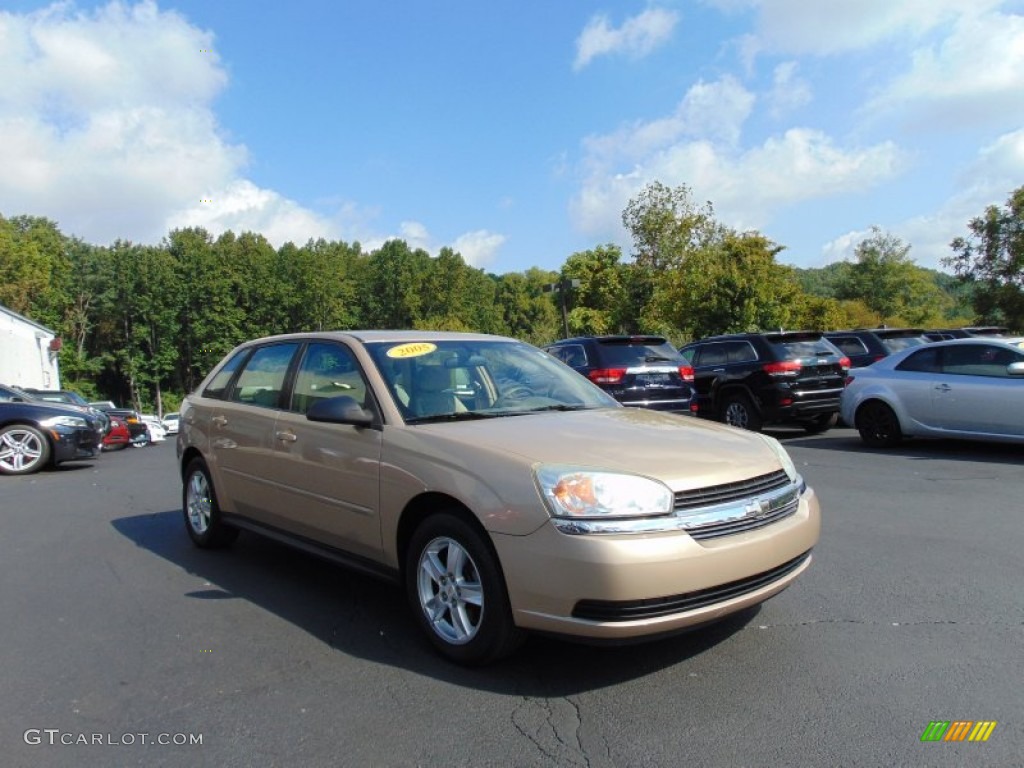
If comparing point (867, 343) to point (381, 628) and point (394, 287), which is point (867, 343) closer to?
point (381, 628)

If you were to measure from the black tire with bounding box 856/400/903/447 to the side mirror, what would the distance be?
28.8 feet

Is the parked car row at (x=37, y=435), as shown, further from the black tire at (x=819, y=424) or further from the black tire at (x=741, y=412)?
the black tire at (x=819, y=424)

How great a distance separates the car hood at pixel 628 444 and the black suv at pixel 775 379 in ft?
27.4

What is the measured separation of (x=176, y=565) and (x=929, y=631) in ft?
16.3

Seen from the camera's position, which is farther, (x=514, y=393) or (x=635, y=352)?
(x=635, y=352)

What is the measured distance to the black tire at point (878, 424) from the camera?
1059cm

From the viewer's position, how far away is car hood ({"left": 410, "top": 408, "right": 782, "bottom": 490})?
340 centimetres

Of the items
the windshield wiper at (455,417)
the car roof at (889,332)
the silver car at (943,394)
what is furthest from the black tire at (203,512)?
the car roof at (889,332)

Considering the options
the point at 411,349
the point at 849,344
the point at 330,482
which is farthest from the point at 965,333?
the point at 330,482

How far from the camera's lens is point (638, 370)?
448 inches

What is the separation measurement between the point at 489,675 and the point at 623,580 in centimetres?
90

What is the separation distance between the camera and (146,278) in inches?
2653

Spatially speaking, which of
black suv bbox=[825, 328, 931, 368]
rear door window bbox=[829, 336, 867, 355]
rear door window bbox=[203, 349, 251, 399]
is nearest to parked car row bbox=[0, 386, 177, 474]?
rear door window bbox=[203, 349, 251, 399]

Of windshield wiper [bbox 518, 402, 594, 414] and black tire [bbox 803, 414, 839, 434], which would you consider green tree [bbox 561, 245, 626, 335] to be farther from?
windshield wiper [bbox 518, 402, 594, 414]
